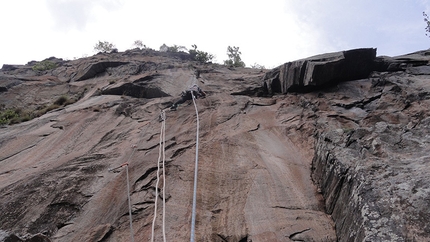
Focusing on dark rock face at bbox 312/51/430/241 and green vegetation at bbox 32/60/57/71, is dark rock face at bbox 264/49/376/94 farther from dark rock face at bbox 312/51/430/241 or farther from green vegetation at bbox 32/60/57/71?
green vegetation at bbox 32/60/57/71

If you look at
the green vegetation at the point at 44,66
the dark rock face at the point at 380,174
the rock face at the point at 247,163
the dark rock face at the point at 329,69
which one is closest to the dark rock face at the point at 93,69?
the green vegetation at the point at 44,66

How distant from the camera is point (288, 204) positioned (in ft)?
21.7

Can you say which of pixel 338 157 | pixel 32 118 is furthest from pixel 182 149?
pixel 32 118

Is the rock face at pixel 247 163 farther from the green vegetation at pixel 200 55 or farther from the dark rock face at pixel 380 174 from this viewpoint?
the green vegetation at pixel 200 55

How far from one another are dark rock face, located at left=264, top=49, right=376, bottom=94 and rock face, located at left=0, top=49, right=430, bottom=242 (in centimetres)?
6

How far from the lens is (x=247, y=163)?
8.13 m

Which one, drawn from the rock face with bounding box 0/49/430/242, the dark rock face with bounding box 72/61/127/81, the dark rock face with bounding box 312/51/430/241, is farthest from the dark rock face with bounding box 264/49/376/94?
the dark rock face with bounding box 72/61/127/81

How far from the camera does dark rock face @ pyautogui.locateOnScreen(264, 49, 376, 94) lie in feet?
40.3

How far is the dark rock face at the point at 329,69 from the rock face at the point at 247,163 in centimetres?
6

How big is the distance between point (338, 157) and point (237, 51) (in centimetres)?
3075

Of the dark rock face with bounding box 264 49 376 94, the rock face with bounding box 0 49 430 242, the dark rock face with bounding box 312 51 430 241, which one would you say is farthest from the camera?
the dark rock face with bounding box 264 49 376 94

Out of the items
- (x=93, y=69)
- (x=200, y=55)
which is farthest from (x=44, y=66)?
(x=200, y=55)

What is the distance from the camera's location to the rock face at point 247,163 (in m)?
5.58

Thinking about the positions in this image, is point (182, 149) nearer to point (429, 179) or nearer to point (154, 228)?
point (154, 228)
